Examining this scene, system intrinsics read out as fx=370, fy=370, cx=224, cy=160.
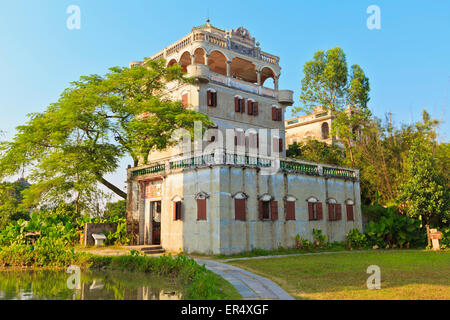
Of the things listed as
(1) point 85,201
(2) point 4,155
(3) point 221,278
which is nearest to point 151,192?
(1) point 85,201

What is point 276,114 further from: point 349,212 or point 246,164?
point 246,164

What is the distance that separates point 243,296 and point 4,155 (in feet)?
62.8

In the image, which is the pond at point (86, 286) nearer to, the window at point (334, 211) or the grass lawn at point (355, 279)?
the grass lawn at point (355, 279)

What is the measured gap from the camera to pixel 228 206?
55.8ft

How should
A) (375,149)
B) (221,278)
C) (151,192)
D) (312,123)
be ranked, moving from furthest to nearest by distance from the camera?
(312,123)
(375,149)
(151,192)
(221,278)

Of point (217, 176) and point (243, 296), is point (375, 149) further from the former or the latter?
point (243, 296)

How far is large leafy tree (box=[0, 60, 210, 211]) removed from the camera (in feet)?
66.2

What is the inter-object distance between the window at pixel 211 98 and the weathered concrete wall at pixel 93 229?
10.5 metres

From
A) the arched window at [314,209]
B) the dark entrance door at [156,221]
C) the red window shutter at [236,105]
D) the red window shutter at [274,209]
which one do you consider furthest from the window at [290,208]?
the red window shutter at [236,105]

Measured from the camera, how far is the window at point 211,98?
1033 inches

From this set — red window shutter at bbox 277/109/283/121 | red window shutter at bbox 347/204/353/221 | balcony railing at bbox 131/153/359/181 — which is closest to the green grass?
red window shutter at bbox 347/204/353/221
